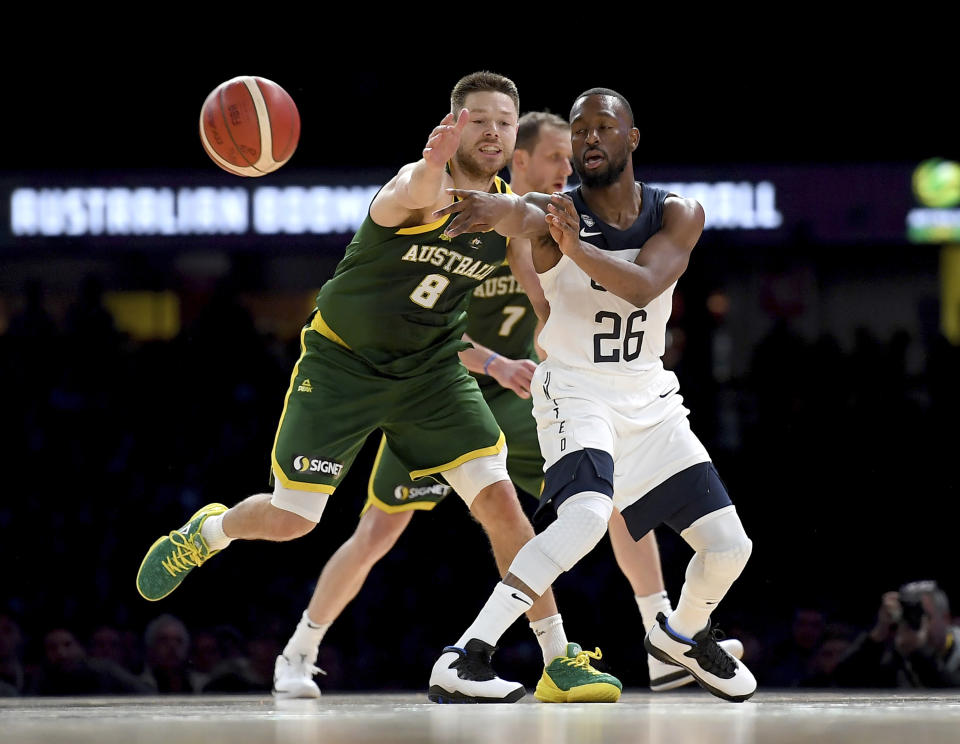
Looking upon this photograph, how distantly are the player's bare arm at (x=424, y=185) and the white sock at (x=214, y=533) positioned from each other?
1.26 m

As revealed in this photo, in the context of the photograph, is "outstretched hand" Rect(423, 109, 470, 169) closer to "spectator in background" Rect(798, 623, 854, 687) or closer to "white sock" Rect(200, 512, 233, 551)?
"white sock" Rect(200, 512, 233, 551)

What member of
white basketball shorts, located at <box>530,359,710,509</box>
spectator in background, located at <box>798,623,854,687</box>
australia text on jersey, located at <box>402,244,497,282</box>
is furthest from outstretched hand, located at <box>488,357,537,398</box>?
spectator in background, located at <box>798,623,854,687</box>

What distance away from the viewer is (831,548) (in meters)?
9.30

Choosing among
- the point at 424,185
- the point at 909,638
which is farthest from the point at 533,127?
the point at 909,638

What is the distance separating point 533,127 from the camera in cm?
545

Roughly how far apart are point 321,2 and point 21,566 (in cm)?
525

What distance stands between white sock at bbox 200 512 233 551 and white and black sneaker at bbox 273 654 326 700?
0.69 m

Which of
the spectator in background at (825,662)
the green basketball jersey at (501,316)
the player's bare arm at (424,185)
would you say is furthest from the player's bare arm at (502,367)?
the spectator in background at (825,662)

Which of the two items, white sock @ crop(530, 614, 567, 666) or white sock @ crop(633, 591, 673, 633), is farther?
white sock @ crop(633, 591, 673, 633)

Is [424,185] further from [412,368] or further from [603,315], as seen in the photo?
[412,368]

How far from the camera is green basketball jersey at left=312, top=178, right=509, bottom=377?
14.6 ft

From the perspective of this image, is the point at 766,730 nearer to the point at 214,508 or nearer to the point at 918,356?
the point at 214,508

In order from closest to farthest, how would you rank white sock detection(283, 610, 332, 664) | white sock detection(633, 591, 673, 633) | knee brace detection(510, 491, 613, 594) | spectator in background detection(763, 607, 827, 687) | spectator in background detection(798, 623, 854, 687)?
1. knee brace detection(510, 491, 613, 594)
2. white sock detection(633, 591, 673, 633)
3. white sock detection(283, 610, 332, 664)
4. spectator in background detection(798, 623, 854, 687)
5. spectator in background detection(763, 607, 827, 687)

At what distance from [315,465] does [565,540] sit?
106 cm
